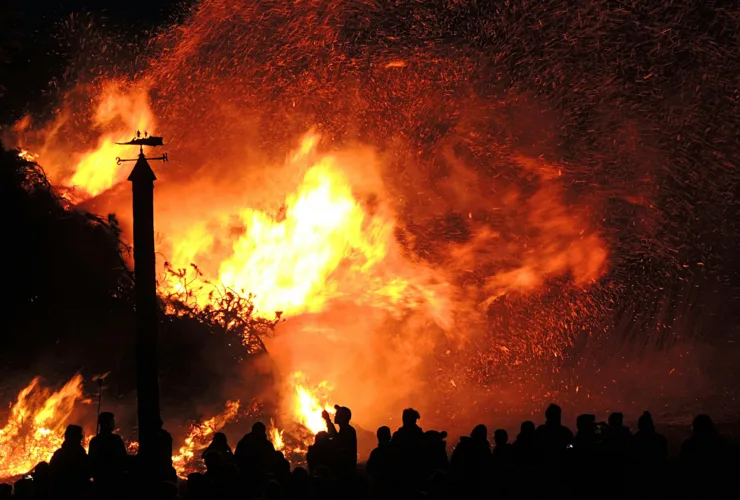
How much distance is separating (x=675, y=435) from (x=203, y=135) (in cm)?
1086

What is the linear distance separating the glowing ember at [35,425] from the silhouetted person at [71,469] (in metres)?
5.51

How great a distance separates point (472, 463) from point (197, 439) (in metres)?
7.93

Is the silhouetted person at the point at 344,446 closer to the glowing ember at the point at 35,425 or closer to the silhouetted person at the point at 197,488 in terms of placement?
the silhouetted person at the point at 197,488

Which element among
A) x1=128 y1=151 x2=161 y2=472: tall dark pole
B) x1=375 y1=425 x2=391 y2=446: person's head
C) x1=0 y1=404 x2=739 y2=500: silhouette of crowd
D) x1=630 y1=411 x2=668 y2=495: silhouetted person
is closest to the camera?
x1=0 y1=404 x2=739 y2=500: silhouette of crowd

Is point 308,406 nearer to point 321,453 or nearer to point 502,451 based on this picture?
point 321,453

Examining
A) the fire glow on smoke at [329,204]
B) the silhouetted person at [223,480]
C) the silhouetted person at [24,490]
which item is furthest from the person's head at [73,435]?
the fire glow on smoke at [329,204]

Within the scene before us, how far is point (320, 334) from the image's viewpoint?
61.8 ft

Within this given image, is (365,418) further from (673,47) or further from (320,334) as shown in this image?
(673,47)

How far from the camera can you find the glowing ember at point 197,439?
538 inches

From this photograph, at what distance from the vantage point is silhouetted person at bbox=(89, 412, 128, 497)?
8.45m

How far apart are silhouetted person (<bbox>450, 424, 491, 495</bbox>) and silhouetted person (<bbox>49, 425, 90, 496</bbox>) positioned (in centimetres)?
351

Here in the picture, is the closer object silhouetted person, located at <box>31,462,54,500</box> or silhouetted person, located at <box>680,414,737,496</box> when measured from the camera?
silhouetted person, located at <box>680,414,737,496</box>

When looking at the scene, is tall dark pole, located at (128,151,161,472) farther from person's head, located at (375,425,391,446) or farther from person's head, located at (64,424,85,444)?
person's head, located at (375,425,391,446)

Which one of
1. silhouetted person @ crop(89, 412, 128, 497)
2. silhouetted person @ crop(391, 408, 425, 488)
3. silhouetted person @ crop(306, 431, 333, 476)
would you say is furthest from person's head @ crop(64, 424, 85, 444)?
silhouetted person @ crop(391, 408, 425, 488)
